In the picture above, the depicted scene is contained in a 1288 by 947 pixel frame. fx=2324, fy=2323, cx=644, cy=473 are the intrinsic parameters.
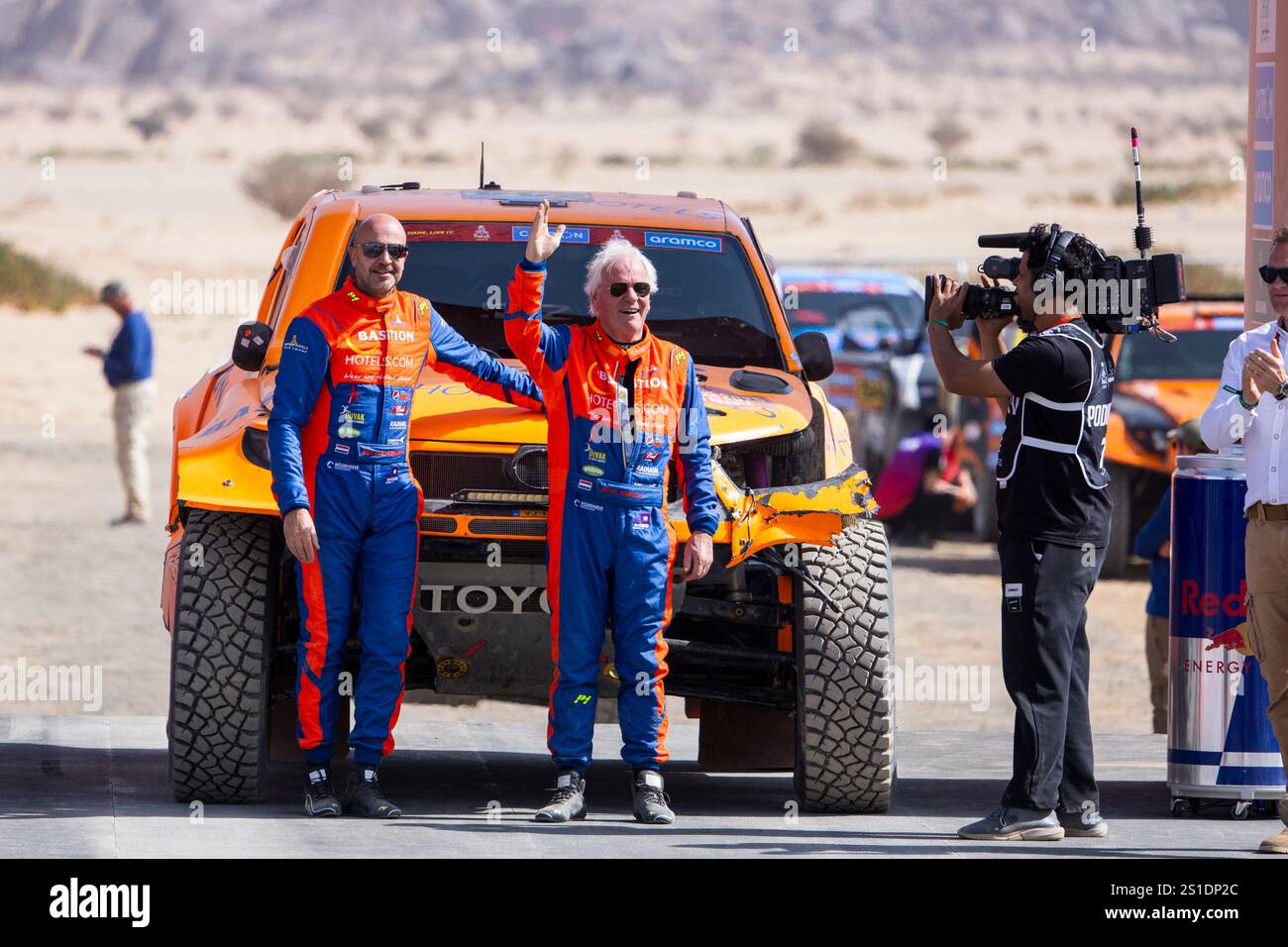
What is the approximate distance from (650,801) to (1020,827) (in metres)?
1.18

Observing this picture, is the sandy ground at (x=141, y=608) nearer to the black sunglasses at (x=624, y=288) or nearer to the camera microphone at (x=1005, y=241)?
the black sunglasses at (x=624, y=288)

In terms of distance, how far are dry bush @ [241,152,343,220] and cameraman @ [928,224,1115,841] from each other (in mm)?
39145

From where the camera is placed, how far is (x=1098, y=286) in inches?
287

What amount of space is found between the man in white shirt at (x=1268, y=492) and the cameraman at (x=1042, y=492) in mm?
413

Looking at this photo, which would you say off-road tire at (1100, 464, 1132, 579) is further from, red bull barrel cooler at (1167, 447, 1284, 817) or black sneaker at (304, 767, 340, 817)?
black sneaker at (304, 767, 340, 817)

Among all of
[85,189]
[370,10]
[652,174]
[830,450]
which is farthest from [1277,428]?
[370,10]

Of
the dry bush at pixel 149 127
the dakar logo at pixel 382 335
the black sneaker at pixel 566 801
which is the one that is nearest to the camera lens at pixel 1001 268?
the dakar logo at pixel 382 335

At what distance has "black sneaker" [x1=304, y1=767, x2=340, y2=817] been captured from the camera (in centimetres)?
750

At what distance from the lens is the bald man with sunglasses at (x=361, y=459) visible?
730 centimetres

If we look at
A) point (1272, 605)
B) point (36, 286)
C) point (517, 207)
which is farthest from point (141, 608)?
point (36, 286)

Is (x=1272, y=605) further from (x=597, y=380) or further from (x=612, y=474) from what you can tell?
(x=597, y=380)

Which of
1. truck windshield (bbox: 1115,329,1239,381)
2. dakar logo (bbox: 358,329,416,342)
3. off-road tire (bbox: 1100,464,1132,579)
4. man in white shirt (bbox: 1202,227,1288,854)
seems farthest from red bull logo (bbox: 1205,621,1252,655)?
truck windshield (bbox: 1115,329,1239,381)

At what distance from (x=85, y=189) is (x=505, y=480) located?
142ft
